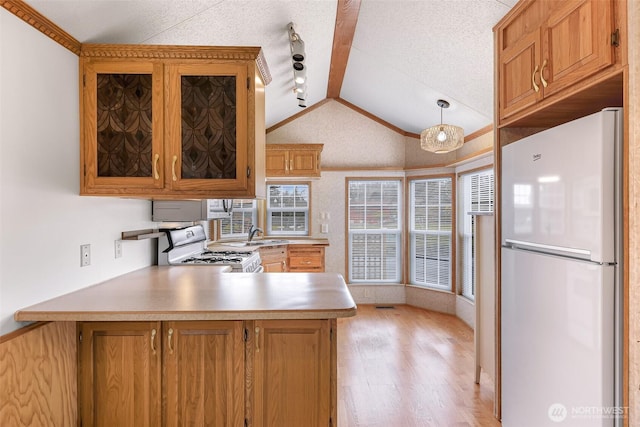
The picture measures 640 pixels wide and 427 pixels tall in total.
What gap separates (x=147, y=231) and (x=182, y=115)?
3.66 feet

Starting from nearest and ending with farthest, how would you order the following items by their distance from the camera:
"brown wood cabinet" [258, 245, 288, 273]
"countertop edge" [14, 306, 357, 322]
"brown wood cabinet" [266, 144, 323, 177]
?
"countertop edge" [14, 306, 357, 322] → "brown wood cabinet" [258, 245, 288, 273] → "brown wood cabinet" [266, 144, 323, 177]

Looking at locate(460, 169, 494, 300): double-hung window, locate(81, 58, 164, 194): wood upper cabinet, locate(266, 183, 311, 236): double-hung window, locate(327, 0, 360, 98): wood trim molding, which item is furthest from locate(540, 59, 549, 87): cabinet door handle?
locate(266, 183, 311, 236): double-hung window

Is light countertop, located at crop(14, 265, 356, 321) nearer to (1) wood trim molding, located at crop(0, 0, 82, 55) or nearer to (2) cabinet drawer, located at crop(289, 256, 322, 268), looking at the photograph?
(1) wood trim molding, located at crop(0, 0, 82, 55)

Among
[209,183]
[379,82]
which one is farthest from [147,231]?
[379,82]

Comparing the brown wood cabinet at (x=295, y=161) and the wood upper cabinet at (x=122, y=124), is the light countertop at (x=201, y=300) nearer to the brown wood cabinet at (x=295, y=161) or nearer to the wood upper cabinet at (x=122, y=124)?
the wood upper cabinet at (x=122, y=124)

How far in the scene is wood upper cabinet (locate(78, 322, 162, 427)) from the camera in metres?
1.72

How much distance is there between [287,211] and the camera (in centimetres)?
557

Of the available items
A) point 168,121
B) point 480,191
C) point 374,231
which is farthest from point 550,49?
point 374,231

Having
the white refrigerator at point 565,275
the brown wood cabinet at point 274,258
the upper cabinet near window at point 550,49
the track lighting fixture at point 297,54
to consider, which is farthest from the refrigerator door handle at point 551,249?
the brown wood cabinet at point 274,258

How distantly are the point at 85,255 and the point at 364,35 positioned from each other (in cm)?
285

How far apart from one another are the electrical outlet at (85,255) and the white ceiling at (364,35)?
3.63 feet

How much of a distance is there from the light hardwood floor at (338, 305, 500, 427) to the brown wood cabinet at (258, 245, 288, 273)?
3.42 feet

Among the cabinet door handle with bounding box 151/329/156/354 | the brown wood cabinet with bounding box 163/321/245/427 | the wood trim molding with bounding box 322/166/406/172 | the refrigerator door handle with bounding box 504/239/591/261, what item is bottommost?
the brown wood cabinet with bounding box 163/321/245/427

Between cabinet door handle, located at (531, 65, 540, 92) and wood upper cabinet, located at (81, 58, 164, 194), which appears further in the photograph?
→ wood upper cabinet, located at (81, 58, 164, 194)
